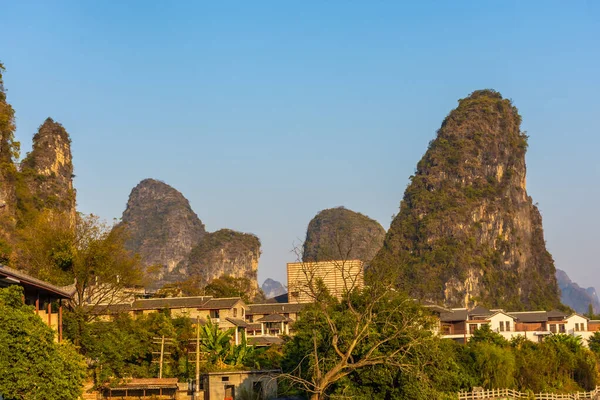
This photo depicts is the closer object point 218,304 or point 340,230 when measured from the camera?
point 218,304

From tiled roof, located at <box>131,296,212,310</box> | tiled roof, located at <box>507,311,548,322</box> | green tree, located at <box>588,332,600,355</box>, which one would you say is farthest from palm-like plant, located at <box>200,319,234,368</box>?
tiled roof, located at <box>507,311,548,322</box>

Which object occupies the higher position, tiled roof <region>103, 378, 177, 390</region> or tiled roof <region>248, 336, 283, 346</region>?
tiled roof <region>248, 336, 283, 346</region>

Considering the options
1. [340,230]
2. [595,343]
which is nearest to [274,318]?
[595,343]

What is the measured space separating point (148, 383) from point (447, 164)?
4228 inches

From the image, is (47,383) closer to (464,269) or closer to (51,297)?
(51,297)

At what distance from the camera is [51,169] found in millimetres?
90625

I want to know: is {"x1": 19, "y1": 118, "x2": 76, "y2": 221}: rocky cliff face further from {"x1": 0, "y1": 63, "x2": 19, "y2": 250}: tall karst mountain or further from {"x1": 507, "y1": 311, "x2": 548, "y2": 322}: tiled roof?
{"x1": 507, "y1": 311, "x2": 548, "y2": 322}: tiled roof

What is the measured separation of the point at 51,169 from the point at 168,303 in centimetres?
4208

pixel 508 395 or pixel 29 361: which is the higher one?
pixel 29 361

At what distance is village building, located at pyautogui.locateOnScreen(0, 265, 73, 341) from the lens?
2231 cm

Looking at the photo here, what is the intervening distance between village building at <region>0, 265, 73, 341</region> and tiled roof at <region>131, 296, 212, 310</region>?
24.5m

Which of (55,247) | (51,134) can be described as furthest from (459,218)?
(55,247)

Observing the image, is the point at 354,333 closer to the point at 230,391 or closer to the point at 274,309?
the point at 230,391

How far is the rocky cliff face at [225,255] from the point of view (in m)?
148
